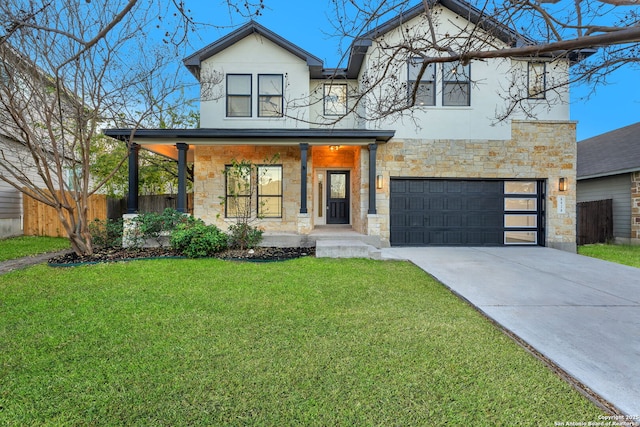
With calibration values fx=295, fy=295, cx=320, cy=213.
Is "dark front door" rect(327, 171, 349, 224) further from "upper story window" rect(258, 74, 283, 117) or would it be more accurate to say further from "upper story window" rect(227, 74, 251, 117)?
"upper story window" rect(227, 74, 251, 117)

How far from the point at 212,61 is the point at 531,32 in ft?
27.8

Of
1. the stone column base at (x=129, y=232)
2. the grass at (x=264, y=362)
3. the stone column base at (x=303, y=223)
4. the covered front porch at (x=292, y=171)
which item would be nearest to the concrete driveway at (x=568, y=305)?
the grass at (x=264, y=362)

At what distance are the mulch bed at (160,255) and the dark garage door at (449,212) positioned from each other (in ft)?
10.2

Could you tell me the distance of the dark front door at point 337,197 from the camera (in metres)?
11.1

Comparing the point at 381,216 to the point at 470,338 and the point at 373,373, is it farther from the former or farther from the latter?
the point at 373,373

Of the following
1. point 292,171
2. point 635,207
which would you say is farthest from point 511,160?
point 292,171

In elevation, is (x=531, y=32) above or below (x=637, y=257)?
above

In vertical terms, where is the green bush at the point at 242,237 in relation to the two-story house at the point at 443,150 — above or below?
below

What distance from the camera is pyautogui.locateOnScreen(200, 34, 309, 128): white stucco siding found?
30.4 ft

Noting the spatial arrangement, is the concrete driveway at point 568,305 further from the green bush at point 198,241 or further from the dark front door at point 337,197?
the dark front door at point 337,197

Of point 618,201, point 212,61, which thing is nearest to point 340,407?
point 212,61

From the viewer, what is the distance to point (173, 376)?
2.18m

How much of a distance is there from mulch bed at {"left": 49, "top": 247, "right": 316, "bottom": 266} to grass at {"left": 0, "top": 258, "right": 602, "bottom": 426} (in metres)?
2.27

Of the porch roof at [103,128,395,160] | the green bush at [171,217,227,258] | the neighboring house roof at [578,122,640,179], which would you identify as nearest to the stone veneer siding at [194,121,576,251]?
the porch roof at [103,128,395,160]
